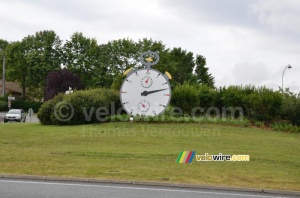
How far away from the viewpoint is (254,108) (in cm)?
2825

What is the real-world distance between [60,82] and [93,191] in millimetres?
60139

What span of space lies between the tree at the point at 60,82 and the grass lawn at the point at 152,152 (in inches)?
1701

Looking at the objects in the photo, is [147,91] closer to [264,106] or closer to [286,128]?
[264,106]

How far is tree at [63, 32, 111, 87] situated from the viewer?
73.6m

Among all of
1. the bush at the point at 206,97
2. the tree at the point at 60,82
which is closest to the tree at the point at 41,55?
the tree at the point at 60,82

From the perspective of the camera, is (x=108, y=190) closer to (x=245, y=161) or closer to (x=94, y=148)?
(x=245, y=161)

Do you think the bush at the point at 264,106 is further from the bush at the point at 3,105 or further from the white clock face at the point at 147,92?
the bush at the point at 3,105

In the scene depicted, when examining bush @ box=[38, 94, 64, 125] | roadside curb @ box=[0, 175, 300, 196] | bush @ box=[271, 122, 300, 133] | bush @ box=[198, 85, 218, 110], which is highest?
bush @ box=[198, 85, 218, 110]

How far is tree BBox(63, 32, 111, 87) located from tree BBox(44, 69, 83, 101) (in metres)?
4.10

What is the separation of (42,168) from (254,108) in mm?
17730

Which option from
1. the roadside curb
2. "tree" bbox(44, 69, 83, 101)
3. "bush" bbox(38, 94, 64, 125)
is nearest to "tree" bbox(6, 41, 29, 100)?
"tree" bbox(44, 69, 83, 101)

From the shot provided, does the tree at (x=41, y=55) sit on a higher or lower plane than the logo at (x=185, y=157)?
higher

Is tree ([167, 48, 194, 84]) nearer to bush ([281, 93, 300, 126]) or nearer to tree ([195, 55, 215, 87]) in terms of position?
tree ([195, 55, 215, 87])

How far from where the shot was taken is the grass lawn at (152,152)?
41.3ft
